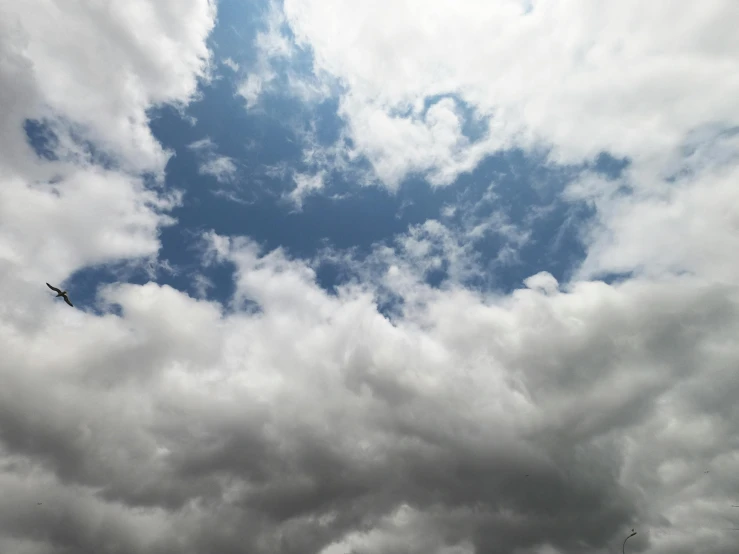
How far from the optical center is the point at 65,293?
111 meters
